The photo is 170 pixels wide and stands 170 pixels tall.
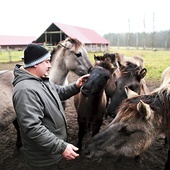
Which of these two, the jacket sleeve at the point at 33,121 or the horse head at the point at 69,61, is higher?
the horse head at the point at 69,61

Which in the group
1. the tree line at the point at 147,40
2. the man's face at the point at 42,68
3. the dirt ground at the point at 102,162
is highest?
the tree line at the point at 147,40

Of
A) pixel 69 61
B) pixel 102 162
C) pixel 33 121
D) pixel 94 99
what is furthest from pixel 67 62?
pixel 33 121

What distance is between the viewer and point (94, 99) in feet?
12.9

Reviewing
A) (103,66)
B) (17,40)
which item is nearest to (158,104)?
(103,66)

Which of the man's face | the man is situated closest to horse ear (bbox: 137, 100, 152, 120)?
the man

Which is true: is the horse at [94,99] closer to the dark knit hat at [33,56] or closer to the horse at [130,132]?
the horse at [130,132]

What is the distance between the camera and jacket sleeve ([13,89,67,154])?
2.00m

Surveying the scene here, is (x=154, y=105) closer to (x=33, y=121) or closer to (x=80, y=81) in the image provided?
(x=80, y=81)

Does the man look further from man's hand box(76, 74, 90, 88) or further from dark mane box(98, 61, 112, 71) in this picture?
dark mane box(98, 61, 112, 71)

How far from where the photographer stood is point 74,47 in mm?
4613

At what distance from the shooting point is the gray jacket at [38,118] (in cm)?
201

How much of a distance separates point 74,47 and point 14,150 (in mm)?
3061

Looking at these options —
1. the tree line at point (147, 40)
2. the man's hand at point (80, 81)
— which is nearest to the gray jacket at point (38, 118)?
the man's hand at point (80, 81)

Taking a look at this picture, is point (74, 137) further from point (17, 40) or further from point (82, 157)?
point (17, 40)
